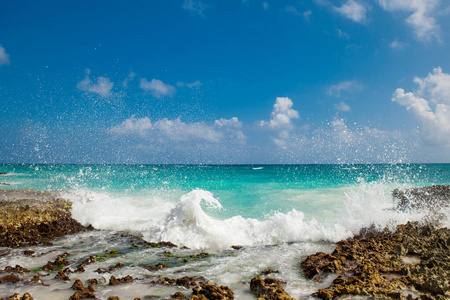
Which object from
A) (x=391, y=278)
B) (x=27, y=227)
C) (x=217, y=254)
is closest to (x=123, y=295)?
(x=217, y=254)

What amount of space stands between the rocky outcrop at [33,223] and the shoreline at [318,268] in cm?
3

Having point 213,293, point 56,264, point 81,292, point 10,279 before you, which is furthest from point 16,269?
point 213,293

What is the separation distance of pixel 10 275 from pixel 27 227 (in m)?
4.45

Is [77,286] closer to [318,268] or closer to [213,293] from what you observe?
[213,293]

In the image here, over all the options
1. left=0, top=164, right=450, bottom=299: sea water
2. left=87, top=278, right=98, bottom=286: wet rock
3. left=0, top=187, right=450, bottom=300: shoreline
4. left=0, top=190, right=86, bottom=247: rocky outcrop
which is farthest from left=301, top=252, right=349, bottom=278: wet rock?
left=0, top=190, right=86, bottom=247: rocky outcrop

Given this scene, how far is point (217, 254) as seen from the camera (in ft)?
27.5

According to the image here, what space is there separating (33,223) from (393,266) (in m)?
12.0

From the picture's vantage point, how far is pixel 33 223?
9.88 meters

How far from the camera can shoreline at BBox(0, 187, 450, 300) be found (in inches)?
199

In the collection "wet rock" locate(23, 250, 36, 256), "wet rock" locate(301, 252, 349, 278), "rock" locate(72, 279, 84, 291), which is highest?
"wet rock" locate(301, 252, 349, 278)

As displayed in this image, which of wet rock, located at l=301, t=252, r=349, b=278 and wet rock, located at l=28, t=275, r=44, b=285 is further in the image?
wet rock, located at l=301, t=252, r=349, b=278

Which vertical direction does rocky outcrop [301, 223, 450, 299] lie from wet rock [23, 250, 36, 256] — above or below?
above

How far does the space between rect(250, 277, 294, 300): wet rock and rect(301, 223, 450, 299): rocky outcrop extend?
30.7 inches

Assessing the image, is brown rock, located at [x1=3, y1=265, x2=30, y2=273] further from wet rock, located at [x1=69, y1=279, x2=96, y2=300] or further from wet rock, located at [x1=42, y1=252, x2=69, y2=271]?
wet rock, located at [x1=69, y1=279, x2=96, y2=300]
